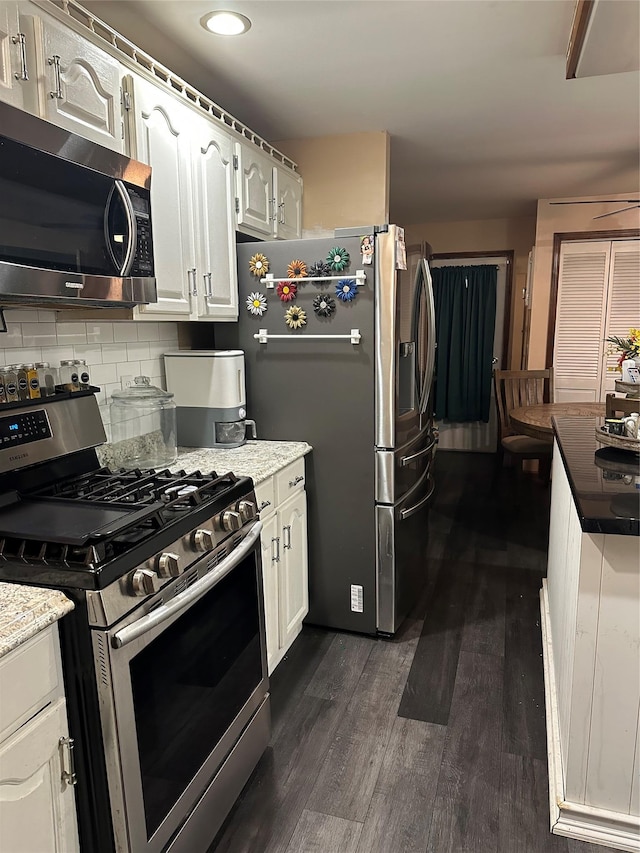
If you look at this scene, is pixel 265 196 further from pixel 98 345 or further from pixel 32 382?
pixel 32 382

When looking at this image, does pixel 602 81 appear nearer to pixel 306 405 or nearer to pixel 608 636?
pixel 306 405

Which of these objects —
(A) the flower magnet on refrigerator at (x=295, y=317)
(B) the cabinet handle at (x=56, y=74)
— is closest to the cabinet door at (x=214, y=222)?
(A) the flower magnet on refrigerator at (x=295, y=317)

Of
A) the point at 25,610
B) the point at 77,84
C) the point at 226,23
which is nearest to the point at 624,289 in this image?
the point at 226,23

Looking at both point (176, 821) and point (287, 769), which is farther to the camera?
point (287, 769)

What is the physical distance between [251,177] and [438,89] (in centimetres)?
92

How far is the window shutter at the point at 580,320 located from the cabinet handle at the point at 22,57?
4463mm

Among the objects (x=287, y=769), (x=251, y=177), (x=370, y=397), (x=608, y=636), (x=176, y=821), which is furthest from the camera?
(x=251, y=177)

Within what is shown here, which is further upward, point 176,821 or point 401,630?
point 176,821

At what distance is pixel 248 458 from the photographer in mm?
2350

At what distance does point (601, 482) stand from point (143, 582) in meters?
1.29

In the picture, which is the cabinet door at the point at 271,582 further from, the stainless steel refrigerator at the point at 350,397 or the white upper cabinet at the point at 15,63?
the white upper cabinet at the point at 15,63

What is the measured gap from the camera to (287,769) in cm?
192

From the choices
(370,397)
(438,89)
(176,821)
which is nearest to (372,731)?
(176,821)

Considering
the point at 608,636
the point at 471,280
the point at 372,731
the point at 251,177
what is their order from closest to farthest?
Answer: the point at 608,636
the point at 372,731
the point at 251,177
the point at 471,280
